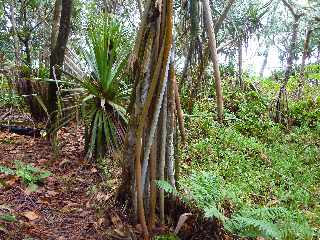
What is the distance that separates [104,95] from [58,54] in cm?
88

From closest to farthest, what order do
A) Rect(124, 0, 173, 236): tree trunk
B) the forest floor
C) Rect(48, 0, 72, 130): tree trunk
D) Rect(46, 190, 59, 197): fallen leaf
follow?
Rect(124, 0, 173, 236): tree trunk → the forest floor → Rect(46, 190, 59, 197): fallen leaf → Rect(48, 0, 72, 130): tree trunk

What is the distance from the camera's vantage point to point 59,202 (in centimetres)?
384

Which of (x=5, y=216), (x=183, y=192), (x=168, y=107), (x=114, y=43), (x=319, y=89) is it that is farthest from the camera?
(x=319, y=89)

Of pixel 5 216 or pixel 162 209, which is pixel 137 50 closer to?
pixel 162 209

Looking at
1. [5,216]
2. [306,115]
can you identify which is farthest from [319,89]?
[5,216]

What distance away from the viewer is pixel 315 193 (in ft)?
16.5

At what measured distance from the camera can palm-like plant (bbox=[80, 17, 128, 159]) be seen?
4.76 metres

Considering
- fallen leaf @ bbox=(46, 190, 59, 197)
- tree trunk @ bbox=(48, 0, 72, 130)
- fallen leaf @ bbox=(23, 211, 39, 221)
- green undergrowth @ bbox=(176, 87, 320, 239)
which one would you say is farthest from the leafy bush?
green undergrowth @ bbox=(176, 87, 320, 239)

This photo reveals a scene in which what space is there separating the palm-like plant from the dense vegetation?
1 cm

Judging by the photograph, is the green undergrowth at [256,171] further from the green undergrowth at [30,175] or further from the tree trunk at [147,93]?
the green undergrowth at [30,175]

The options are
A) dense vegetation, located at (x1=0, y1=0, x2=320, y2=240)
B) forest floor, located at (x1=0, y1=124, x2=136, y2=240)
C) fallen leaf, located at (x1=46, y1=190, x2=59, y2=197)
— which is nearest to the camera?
dense vegetation, located at (x1=0, y1=0, x2=320, y2=240)

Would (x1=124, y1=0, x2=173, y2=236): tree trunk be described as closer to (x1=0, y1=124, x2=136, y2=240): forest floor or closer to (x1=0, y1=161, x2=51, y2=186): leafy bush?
(x1=0, y1=124, x2=136, y2=240): forest floor

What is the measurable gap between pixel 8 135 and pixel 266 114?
16.1 ft

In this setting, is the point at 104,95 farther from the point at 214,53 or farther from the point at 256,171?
the point at 214,53
